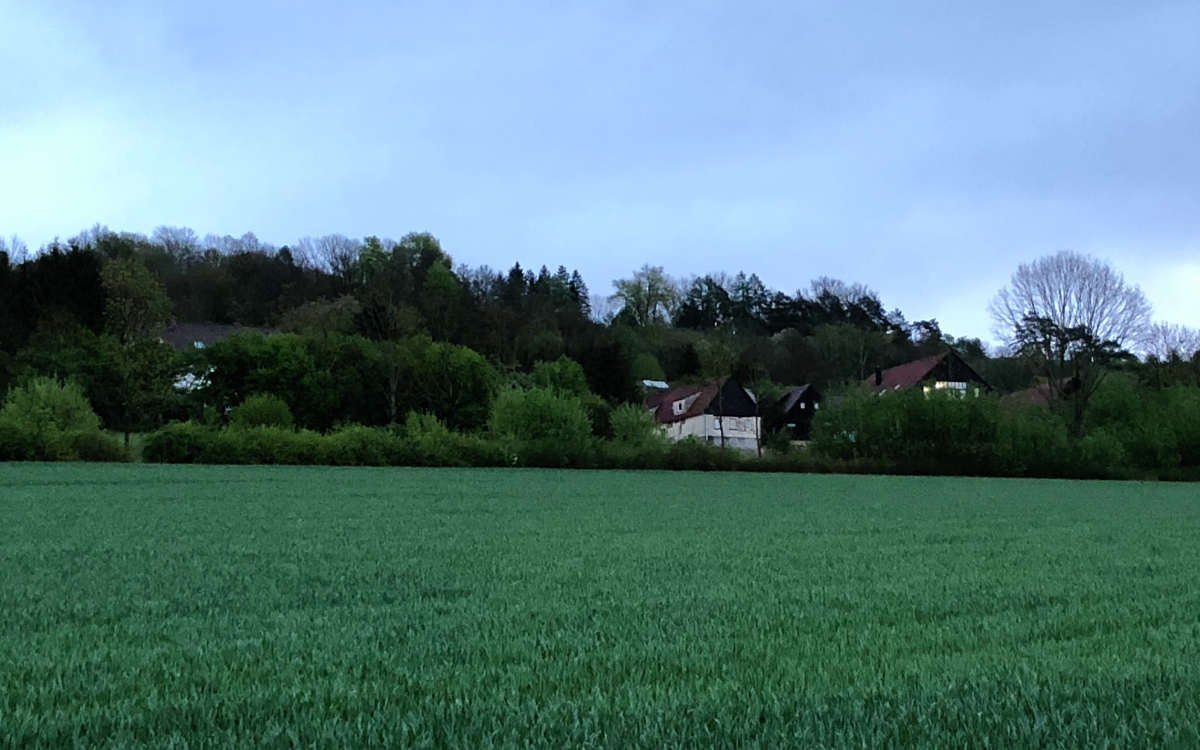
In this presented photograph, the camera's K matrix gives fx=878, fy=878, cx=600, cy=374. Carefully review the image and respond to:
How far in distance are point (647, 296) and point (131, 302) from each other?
49.3m

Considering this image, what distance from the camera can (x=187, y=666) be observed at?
3.72 meters

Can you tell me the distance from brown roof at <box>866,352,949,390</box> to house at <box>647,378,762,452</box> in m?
10.1

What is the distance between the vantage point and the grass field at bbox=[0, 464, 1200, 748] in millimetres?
2826

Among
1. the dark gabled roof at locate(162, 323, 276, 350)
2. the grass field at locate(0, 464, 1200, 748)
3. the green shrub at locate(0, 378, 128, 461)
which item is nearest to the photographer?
the grass field at locate(0, 464, 1200, 748)

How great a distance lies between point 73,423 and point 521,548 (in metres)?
28.0

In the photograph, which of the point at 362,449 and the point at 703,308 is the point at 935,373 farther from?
the point at 362,449

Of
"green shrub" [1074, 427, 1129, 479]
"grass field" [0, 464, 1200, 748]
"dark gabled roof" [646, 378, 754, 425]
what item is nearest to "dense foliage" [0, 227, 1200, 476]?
"green shrub" [1074, 427, 1129, 479]

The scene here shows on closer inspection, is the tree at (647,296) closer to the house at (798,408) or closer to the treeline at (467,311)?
the treeline at (467,311)

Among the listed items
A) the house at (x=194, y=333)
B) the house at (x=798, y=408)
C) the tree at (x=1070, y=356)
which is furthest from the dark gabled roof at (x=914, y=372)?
the house at (x=194, y=333)

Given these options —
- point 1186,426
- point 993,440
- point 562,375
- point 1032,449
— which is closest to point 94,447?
point 562,375

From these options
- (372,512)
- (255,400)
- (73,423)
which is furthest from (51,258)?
(372,512)

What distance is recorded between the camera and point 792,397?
7112 cm

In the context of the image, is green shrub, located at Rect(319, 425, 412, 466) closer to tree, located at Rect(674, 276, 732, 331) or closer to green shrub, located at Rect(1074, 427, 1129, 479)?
green shrub, located at Rect(1074, 427, 1129, 479)

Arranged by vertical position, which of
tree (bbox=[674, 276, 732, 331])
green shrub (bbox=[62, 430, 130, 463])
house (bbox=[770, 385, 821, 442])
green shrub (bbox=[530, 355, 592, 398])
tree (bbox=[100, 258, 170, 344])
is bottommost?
green shrub (bbox=[62, 430, 130, 463])
